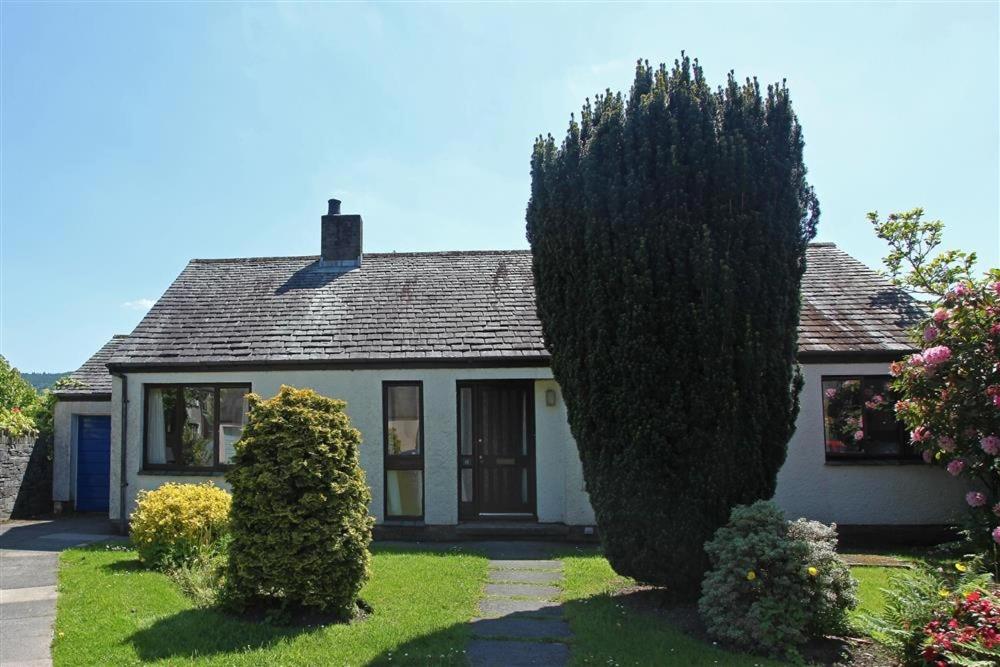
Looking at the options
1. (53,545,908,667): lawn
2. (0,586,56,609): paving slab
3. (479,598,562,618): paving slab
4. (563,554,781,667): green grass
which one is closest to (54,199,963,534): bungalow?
(53,545,908,667): lawn

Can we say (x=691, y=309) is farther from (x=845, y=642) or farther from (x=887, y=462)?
(x=887, y=462)

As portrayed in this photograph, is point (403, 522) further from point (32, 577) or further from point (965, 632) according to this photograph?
point (965, 632)

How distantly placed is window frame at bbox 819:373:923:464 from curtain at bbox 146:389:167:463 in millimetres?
11519

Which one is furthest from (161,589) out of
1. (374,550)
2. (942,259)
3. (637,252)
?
(942,259)

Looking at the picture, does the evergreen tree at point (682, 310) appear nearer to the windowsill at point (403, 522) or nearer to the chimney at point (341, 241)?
the windowsill at point (403, 522)

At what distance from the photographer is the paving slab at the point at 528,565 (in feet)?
29.3

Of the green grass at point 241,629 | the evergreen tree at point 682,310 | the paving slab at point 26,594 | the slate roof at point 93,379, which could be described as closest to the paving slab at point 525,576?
the green grass at point 241,629

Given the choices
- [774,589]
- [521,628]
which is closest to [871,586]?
[774,589]

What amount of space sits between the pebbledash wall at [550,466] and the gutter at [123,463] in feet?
0.22

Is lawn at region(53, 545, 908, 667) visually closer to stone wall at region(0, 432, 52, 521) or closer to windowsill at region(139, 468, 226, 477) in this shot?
windowsill at region(139, 468, 226, 477)

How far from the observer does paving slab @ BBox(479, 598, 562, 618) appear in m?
6.83

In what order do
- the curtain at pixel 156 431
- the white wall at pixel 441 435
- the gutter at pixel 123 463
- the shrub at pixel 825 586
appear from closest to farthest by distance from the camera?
the shrub at pixel 825 586 → the white wall at pixel 441 435 → the gutter at pixel 123 463 → the curtain at pixel 156 431

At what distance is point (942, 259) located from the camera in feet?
46.8

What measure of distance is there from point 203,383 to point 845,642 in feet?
35.0
